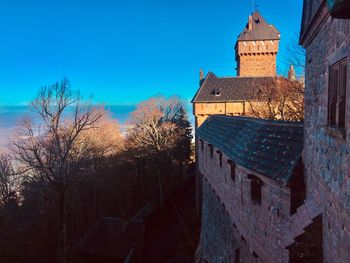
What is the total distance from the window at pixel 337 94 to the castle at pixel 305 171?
11mm

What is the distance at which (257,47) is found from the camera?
40156 millimetres

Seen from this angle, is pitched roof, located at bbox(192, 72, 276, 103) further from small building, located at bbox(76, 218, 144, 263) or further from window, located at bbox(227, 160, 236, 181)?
window, located at bbox(227, 160, 236, 181)

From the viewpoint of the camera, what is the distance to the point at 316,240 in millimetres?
3963

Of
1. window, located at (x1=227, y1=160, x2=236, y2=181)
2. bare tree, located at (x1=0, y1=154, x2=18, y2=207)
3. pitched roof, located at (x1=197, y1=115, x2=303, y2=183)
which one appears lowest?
bare tree, located at (x1=0, y1=154, x2=18, y2=207)

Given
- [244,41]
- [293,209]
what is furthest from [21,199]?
[244,41]

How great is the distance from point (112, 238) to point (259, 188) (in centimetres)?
1354

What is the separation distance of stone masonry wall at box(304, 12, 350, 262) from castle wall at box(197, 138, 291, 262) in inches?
37.9

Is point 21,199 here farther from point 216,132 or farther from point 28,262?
point 216,132

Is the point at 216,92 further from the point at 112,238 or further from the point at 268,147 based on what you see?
the point at 268,147

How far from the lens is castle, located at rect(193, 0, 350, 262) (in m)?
3.12

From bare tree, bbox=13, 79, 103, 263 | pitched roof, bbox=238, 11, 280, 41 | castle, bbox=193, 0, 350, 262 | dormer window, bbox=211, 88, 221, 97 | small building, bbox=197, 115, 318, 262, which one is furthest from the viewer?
pitched roof, bbox=238, 11, 280, 41

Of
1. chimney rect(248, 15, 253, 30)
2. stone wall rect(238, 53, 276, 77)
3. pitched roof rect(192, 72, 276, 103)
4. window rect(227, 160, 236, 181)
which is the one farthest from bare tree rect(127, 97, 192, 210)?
window rect(227, 160, 236, 181)

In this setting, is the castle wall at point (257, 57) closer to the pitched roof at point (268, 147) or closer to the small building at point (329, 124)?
the pitched roof at point (268, 147)

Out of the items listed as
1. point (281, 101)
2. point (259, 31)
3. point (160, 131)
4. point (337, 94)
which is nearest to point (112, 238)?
point (160, 131)
